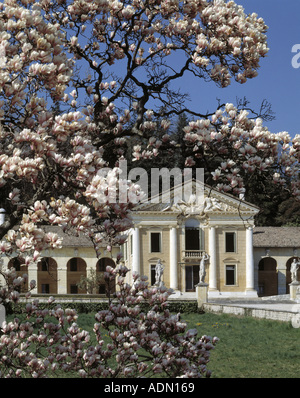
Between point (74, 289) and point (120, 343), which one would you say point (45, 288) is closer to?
point (74, 289)

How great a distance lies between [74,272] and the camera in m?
48.4

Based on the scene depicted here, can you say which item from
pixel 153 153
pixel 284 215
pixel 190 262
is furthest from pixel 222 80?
pixel 284 215

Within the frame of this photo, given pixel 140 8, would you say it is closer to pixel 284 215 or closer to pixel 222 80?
pixel 222 80

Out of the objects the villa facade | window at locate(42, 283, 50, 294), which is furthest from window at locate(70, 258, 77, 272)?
the villa facade

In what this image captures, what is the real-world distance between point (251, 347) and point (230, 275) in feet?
86.3

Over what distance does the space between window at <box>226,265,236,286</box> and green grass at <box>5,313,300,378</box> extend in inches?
702

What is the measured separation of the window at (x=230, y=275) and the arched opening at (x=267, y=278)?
13.6 ft

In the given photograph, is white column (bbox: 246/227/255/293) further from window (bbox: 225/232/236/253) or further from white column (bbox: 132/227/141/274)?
white column (bbox: 132/227/141/274)

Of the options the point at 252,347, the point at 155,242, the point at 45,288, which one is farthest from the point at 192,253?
the point at 252,347

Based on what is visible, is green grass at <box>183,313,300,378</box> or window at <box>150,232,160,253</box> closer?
green grass at <box>183,313,300,378</box>

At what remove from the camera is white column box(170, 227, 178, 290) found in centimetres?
4281

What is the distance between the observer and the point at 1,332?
636cm

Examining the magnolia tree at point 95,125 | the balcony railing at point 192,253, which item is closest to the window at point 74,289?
the balcony railing at point 192,253

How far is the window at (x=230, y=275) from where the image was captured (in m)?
43.7
